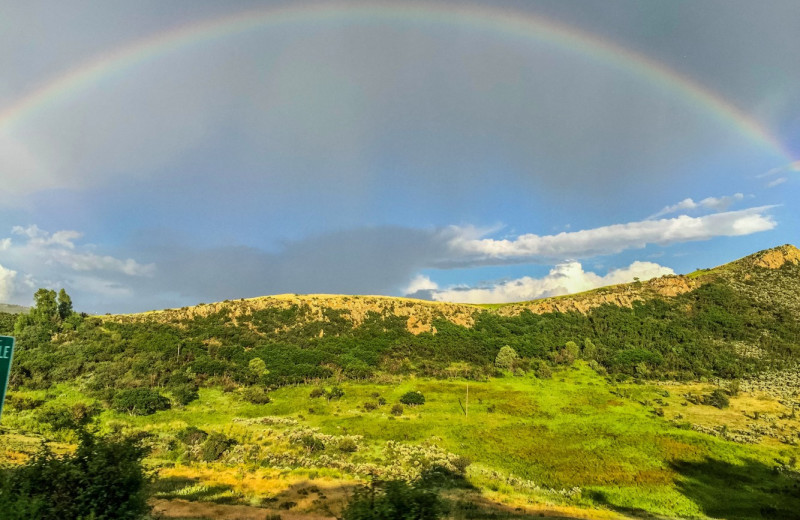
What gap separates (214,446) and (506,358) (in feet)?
213

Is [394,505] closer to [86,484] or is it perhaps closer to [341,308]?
[86,484]

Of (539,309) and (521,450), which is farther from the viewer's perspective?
(539,309)

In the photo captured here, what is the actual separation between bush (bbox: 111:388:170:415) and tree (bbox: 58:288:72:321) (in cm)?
4439

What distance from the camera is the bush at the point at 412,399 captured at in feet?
210

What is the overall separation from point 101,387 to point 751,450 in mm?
87740

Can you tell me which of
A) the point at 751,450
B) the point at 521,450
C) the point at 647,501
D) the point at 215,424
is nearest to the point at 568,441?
the point at 521,450

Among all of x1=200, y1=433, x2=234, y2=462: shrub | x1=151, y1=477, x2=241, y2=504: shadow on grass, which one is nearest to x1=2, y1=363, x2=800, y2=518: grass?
x1=151, y1=477, x2=241, y2=504: shadow on grass

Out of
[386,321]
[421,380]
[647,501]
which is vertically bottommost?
[647,501]

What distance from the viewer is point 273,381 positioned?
→ 71688 millimetres

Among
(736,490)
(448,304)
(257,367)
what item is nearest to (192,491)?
(257,367)

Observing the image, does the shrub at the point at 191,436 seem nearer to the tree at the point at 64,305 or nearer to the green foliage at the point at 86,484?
the green foliage at the point at 86,484

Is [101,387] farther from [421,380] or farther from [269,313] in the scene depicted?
[421,380]

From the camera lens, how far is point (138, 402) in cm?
5419

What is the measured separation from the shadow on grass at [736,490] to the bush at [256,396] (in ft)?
153
